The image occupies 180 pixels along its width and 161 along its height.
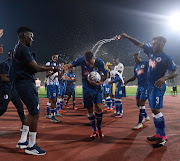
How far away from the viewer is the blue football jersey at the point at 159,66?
12.2 ft

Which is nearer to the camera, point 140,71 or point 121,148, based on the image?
point 121,148

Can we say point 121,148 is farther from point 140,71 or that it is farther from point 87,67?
point 140,71

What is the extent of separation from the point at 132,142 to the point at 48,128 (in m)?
2.79

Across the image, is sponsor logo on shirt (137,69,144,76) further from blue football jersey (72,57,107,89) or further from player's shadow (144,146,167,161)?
player's shadow (144,146,167,161)

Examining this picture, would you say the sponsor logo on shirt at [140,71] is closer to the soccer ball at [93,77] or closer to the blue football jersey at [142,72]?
the blue football jersey at [142,72]

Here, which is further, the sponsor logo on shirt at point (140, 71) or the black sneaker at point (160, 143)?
the sponsor logo on shirt at point (140, 71)

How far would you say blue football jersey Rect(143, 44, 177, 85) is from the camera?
12.2 feet

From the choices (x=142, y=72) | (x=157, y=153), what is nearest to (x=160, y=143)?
(x=157, y=153)

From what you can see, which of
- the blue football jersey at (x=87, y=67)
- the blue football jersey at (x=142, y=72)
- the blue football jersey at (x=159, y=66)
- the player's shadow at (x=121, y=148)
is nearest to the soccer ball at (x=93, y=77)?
the blue football jersey at (x=87, y=67)

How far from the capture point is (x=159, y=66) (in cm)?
378

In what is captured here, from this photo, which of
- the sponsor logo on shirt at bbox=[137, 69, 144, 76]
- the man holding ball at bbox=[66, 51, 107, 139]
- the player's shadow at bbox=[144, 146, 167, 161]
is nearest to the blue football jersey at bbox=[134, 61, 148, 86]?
the sponsor logo on shirt at bbox=[137, 69, 144, 76]

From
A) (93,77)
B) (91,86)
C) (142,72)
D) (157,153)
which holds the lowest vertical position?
(157,153)

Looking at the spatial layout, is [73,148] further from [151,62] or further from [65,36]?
[65,36]

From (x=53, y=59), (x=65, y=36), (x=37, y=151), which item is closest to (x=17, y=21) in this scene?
(x=65, y=36)
